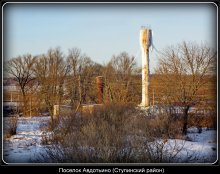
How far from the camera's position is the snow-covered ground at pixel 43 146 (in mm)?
6297

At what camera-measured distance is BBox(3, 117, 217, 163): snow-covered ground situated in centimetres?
630

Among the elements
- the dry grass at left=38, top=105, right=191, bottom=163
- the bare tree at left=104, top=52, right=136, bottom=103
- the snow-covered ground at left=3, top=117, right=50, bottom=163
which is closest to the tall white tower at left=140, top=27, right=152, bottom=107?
the bare tree at left=104, top=52, right=136, bottom=103

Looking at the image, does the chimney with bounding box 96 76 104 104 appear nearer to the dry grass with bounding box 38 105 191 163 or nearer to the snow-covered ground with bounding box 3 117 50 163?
the snow-covered ground with bounding box 3 117 50 163

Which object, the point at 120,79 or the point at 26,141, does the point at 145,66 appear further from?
the point at 26,141

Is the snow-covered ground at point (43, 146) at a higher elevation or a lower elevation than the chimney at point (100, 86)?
lower

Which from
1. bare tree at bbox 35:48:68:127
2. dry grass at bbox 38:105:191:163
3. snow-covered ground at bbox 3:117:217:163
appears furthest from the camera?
bare tree at bbox 35:48:68:127

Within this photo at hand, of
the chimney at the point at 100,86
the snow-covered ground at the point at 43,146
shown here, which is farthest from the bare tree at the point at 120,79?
the snow-covered ground at the point at 43,146

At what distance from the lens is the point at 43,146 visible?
7770mm

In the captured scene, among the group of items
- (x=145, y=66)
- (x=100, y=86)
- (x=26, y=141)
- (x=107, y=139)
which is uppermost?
(x=145, y=66)

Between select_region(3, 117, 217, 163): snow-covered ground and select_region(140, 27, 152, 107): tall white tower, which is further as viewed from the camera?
select_region(140, 27, 152, 107): tall white tower

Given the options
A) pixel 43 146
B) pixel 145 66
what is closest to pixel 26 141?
pixel 43 146

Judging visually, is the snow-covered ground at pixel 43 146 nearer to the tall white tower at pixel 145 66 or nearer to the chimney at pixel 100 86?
the chimney at pixel 100 86

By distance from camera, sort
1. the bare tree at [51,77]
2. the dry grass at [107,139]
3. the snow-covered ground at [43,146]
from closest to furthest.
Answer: the snow-covered ground at [43,146] → the dry grass at [107,139] → the bare tree at [51,77]
